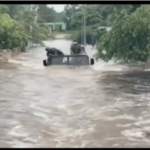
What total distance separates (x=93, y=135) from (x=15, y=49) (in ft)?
99.8

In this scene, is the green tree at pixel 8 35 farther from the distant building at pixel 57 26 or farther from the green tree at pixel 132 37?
the distant building at pixel 57 26

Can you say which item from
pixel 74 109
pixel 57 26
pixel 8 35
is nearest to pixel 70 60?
pixel 74 109

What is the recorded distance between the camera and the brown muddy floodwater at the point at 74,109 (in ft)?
26.7

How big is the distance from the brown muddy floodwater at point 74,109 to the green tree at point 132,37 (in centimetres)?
127

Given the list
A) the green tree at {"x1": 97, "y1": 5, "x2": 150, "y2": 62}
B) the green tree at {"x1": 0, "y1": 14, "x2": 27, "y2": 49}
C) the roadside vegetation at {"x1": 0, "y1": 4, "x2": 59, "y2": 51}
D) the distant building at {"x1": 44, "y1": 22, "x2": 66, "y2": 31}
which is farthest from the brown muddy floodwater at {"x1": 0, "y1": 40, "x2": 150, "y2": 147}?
the distant building at {"x1": 44, "y1": 22, "x2": 66, "y2": 31}

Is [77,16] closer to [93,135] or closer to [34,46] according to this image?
[34,46]

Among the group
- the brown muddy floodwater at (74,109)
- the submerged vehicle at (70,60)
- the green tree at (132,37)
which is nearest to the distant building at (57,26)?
the green tree at (132,37)

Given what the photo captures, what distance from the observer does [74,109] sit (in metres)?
11.9

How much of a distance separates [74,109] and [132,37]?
34.6 ft

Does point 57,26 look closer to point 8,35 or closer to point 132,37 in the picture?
point 8,35

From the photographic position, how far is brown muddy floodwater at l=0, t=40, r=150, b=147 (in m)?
8.15

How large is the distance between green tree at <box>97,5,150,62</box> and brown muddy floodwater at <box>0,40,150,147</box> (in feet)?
4.17

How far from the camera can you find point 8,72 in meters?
23.3

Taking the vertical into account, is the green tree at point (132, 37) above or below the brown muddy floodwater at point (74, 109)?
above
